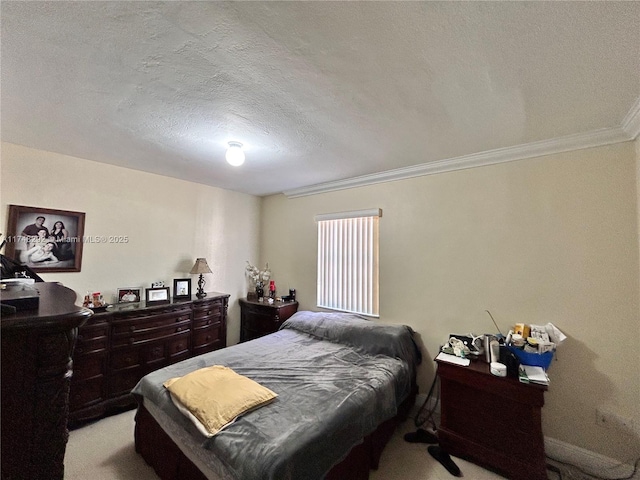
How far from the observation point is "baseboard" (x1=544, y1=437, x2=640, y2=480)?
1.89 metres

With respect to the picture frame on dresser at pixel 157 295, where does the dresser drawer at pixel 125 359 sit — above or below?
below

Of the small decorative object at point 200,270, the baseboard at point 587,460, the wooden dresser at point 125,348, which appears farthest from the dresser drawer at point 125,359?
the baseboard at point 587,460

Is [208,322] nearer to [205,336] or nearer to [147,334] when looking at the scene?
[205,336]

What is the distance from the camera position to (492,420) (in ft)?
6.58

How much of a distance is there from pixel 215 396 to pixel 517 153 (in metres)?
3.05

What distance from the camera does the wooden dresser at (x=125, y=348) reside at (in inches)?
95.3

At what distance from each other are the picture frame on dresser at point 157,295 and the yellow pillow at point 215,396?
145 centimetres

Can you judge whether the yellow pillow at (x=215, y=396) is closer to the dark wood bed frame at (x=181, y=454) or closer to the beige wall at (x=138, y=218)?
the dark wood bed frame at (x=181, y=454)

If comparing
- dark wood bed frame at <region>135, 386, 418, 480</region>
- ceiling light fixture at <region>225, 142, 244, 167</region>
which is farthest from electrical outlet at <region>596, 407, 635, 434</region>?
ceiling light fixture at <region>225, 142, 244, 167</region>

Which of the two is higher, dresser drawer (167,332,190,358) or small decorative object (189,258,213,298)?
small decorative object (189,258,213,298)

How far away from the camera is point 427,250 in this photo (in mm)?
2834

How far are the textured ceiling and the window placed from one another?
3.92ft

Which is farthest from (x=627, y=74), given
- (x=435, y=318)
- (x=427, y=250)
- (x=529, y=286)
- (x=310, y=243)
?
(x=310, y=243)

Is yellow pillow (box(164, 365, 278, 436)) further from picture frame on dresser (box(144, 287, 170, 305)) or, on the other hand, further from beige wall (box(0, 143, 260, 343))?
beige wall (box(0, 143, 260, 343))
